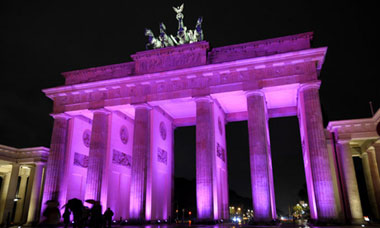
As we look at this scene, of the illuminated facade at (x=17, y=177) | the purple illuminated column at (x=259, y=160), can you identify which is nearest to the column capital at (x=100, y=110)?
the illuminated facade at (x=17, y=177)

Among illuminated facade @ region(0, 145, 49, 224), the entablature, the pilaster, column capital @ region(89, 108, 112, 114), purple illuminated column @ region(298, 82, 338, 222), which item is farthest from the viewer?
illuminated facade @ region(0, 145, 49, 224)

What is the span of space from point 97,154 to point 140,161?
4.18 meters

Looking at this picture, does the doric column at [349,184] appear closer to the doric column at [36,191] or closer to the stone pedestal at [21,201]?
the doric column at [36,191]

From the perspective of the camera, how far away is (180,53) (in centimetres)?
2781

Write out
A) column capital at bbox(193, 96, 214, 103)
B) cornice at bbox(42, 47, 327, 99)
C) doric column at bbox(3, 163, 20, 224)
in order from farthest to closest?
doric column at bbox(3, 163, 20, 224) → column capital at bbox(193, 96, 214, 103) → cornice at bbox(42, 47, 327, 99)

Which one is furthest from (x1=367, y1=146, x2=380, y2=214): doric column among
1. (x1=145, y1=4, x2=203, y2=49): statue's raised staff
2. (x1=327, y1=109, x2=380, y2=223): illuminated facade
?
(x1=145, y1=4, x2=203, y2=49): statue's raised staff

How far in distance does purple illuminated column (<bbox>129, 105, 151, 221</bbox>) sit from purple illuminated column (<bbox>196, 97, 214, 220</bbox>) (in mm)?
4704

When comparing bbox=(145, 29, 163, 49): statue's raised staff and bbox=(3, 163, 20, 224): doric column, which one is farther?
bbox=(3, 163, 20, 224): doric column

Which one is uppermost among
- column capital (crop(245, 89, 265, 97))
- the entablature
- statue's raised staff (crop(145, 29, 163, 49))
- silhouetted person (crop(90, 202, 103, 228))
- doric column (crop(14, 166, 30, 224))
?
statue's raised staff (crop(145, 29, 163, 49))

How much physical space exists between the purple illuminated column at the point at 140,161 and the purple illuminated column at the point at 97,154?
10.5 feet

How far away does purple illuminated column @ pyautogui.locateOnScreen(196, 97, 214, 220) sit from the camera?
2342cm

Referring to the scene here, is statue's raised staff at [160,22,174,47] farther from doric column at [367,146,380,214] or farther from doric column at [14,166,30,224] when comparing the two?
doric column at [14,166,30,224]

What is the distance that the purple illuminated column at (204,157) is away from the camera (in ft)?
76.8

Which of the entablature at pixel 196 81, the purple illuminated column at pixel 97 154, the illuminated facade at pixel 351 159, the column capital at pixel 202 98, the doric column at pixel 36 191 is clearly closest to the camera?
the illuminated facade at pixel 351 159
